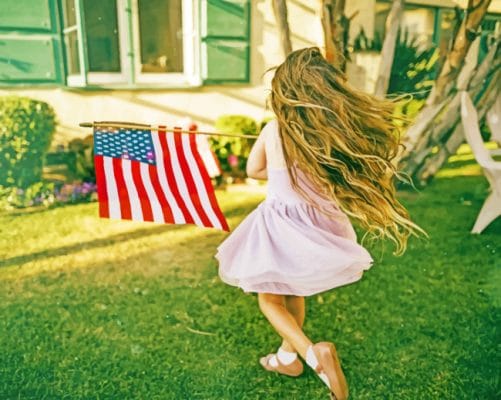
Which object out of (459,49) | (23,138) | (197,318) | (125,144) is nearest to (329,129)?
(125,144)

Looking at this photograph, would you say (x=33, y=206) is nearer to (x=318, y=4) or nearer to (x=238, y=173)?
(x=238, y=173)

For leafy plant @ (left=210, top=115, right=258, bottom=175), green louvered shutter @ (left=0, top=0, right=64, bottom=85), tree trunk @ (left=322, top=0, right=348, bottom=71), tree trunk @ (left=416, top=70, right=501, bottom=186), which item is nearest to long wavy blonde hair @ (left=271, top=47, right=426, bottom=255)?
tree trunk @ (left=322, top=0, right=348, bottom=71)

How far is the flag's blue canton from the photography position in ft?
7.84

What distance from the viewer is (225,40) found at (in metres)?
3.24

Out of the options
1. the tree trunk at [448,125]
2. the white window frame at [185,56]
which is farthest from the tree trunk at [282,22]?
the tree trunk at [448,125]

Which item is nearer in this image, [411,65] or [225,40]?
[225,40]

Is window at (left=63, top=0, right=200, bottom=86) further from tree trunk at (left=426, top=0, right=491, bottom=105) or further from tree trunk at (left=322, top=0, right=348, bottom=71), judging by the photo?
tree trunk at (left=426, top=0, right=491, bottom=105)

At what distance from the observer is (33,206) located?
3.63 meters

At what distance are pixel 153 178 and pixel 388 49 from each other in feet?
7.45

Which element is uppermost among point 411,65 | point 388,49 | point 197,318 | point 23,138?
point 388,49

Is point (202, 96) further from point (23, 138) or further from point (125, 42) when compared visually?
point (23, 138)

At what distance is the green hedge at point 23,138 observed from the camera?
3295 mm

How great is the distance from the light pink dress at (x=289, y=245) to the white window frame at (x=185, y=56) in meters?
1.21

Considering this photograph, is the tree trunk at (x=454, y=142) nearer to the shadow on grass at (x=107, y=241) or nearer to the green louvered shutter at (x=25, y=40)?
the shadow on grass at (x=107, y=241)
